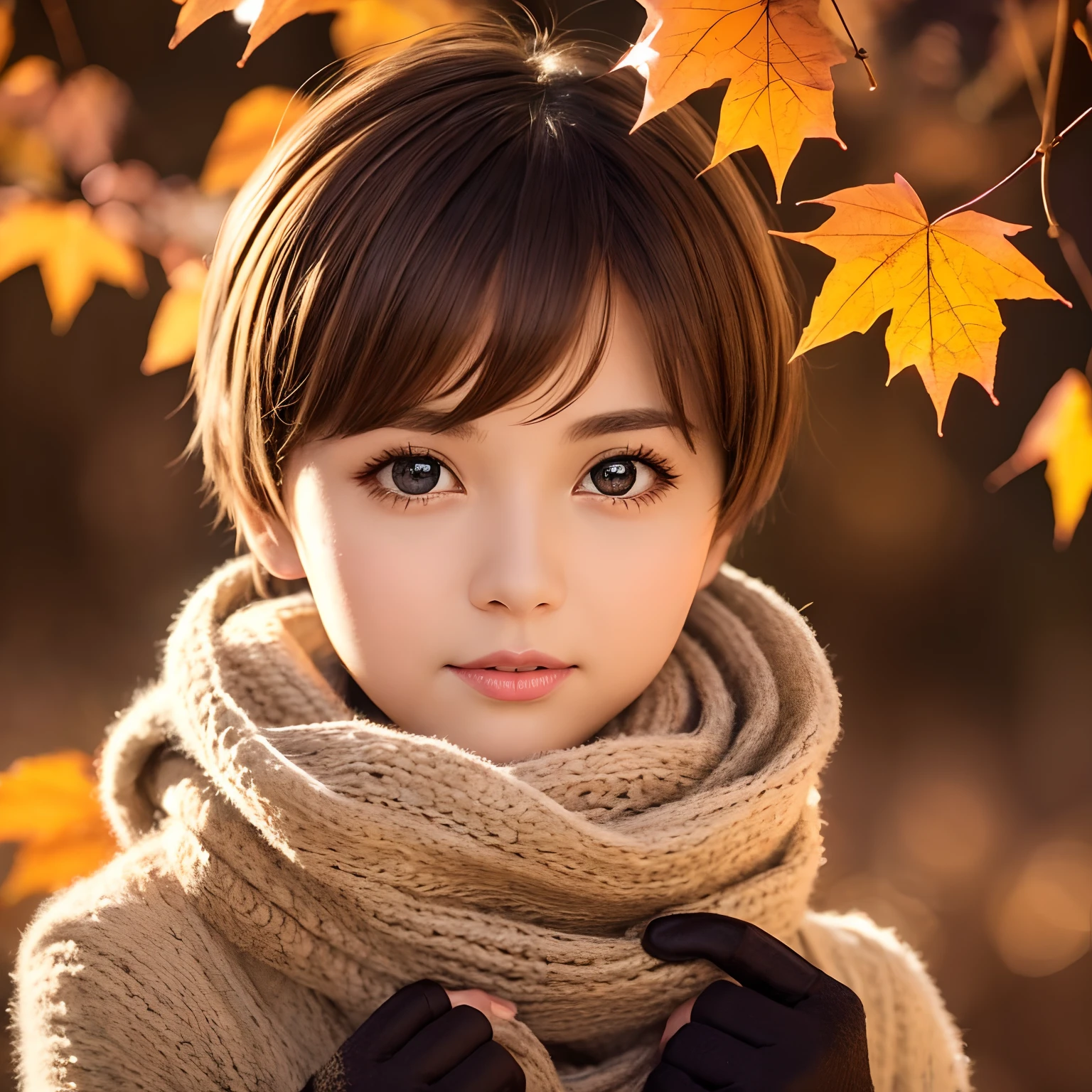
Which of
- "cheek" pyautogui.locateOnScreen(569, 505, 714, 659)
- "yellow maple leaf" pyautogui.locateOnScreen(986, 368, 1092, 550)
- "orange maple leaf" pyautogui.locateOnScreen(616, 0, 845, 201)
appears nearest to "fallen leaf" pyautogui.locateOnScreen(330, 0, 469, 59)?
"orange maple leaf" pyautogui.locateOnScreen(616, 0, 845, 201)

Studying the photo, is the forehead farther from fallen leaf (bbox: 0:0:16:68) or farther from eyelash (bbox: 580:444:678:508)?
fallen leaf (bbox: 0:0:16:68)

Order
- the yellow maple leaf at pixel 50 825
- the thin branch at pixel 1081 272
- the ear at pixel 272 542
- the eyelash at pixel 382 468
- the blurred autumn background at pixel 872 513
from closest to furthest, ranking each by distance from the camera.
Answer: the eyelash at pixel 382 468, the ear at pixel 272 542, the thin branch at pixel 1081 272, the yellow maple leaf at pixel 50 825, the blurred autumn background at pixel 872 513

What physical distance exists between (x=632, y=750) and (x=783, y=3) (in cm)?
62

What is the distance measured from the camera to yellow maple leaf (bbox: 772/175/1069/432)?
2.89ft

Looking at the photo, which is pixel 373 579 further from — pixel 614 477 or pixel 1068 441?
pixel 1068 441

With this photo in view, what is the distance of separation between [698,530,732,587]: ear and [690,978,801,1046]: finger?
391mm

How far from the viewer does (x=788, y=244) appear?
5.66ft

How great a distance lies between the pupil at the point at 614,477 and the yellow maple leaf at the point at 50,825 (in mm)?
998

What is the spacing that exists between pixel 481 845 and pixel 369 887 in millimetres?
97

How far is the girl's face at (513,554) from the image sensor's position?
89 centimetres

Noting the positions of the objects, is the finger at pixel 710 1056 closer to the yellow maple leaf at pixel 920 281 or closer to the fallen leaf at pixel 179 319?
the yellow maple leaf at pixel 920 281

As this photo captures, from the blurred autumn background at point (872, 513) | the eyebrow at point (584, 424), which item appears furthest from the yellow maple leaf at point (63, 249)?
the eyebrow at point (584, 424)

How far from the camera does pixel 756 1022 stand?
895 millimetres

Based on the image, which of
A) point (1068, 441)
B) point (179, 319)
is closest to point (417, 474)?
point (179, 319)
